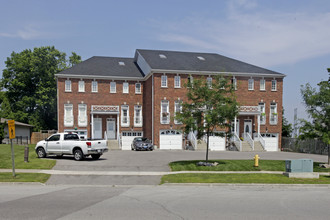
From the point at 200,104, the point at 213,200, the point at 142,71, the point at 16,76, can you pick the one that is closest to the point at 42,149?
the point at 200,104

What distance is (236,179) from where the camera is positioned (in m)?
16.3

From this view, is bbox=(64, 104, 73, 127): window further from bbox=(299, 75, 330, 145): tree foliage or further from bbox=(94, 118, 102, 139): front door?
bbox=(299, 75, 330, 145): tree foliage

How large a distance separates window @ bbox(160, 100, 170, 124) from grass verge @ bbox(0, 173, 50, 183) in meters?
22.9

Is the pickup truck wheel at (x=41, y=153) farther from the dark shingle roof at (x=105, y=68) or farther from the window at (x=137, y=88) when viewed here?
the window at (x=137, y=88)

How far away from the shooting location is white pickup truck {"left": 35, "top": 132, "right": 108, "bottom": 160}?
2214 centimetres

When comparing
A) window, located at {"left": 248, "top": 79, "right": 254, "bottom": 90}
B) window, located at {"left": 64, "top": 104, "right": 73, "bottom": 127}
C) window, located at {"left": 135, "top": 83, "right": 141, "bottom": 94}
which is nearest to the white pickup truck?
window, located at {"left": 64, "top": 104, "right": 73, "bottom": 127}

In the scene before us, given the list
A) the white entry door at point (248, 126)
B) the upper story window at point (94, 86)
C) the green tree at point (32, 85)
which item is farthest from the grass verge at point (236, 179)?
the green tree at point (32, 85)

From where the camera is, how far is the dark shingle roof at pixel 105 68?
41.3m

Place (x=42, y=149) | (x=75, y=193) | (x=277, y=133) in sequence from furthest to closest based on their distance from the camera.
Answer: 1. (x=277, y=133)
2. (x=42, y=149)
3. (x=75, y=193)

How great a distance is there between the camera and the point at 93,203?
33.8 feet

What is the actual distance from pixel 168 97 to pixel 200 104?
61.6ft

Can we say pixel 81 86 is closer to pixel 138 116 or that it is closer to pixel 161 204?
pixel 138 116

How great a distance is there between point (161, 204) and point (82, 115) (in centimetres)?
3246

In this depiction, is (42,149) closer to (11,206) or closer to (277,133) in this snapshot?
(11,206)
